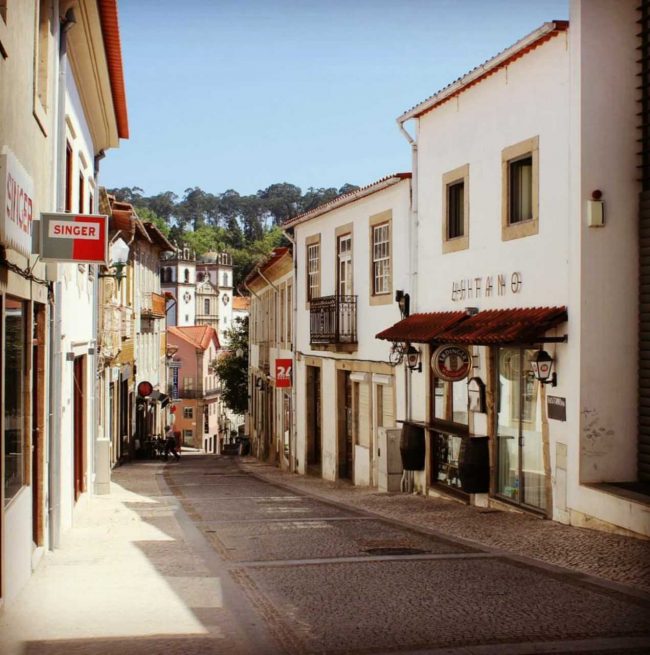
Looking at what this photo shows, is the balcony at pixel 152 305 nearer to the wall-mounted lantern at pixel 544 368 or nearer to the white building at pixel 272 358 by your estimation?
the white building at pixel 272 358

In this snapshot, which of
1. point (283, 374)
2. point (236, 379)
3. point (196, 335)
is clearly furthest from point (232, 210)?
point (283, 374)

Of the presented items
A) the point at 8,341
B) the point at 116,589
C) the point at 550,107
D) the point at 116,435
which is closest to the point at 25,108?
the point at 8,341

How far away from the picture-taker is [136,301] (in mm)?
36594

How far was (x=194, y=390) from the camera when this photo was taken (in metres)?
82.5

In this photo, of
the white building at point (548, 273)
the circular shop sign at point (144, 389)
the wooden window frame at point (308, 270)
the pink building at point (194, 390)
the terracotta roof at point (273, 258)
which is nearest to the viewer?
the white building at point (548, 273)

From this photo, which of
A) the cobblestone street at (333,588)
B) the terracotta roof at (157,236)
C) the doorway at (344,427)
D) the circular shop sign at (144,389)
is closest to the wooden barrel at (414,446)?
the cobblestone street at (333,588)

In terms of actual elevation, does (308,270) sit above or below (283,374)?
above

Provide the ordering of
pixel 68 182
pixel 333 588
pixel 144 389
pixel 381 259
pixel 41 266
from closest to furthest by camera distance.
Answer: pixel 333 588
pixel 41 266
pixel 68 182
pixel 381 259
pixel 144 389

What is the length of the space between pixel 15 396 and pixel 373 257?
497 inches

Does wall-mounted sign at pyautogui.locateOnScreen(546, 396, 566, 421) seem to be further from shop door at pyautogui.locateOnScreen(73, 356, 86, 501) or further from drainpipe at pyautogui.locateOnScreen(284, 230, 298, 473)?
drainpipe at pyautogui.locateOnScreen(284, 230, 298, 473)

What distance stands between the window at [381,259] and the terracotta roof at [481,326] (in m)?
1.88

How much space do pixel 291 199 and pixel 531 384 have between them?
17947 centimetres

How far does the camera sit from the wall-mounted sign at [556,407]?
12383 mm

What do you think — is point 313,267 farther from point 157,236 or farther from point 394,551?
point 157,236
